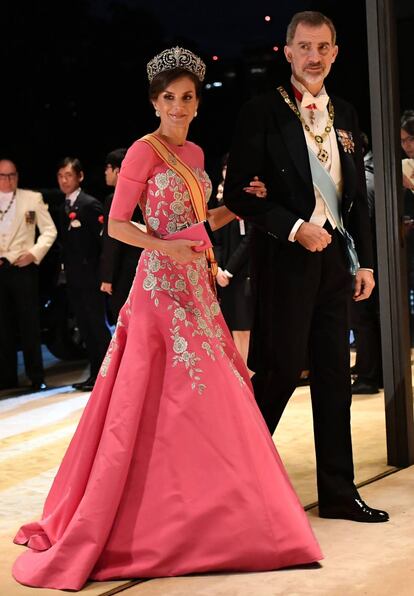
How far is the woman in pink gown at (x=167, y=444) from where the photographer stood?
3.13 metres

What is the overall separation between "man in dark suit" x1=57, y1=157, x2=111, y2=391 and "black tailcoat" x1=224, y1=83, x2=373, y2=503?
3584 millimetres

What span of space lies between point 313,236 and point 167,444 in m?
0.82

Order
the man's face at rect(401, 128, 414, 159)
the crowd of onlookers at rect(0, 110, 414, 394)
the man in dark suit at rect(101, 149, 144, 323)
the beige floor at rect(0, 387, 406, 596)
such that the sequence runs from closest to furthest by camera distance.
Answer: the beige floor at rect(0, 387, 406, 596) < the man's face at rect(401, 128, 414, 159) < the man in dark suit at rect(101, 149, 144, 323) < the crowd of onlookers at rect(0, 110, 414, 394)

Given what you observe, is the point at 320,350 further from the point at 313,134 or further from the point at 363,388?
the point at 363,388

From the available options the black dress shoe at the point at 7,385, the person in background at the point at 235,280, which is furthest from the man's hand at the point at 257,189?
the black dress shoe at the point at 7,385

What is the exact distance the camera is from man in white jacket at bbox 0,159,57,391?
728 cm

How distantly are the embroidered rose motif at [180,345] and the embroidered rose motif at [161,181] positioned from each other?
489 mm

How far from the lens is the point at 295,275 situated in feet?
11.8

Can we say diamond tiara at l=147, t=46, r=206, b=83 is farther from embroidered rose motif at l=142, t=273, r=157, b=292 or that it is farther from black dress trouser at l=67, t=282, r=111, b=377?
black dress trouser at l=67, t=282, r=111, b=377

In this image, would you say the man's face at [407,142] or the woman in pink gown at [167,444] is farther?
the man's face at [407,142]

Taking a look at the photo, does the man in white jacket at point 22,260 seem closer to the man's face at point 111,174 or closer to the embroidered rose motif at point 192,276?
the man's face at point 111,174

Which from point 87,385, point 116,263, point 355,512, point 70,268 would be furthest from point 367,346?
point 355,512

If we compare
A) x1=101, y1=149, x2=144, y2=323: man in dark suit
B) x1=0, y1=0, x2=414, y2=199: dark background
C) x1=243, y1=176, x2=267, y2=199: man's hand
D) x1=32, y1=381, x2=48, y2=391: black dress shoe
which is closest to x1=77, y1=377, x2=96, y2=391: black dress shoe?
x1=32, y1=381, x2=48, y2=391: black dress shoe

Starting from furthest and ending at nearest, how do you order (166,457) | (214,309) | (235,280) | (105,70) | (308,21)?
(105,70), (235,280), (308,21), (214,309), (166,457)
